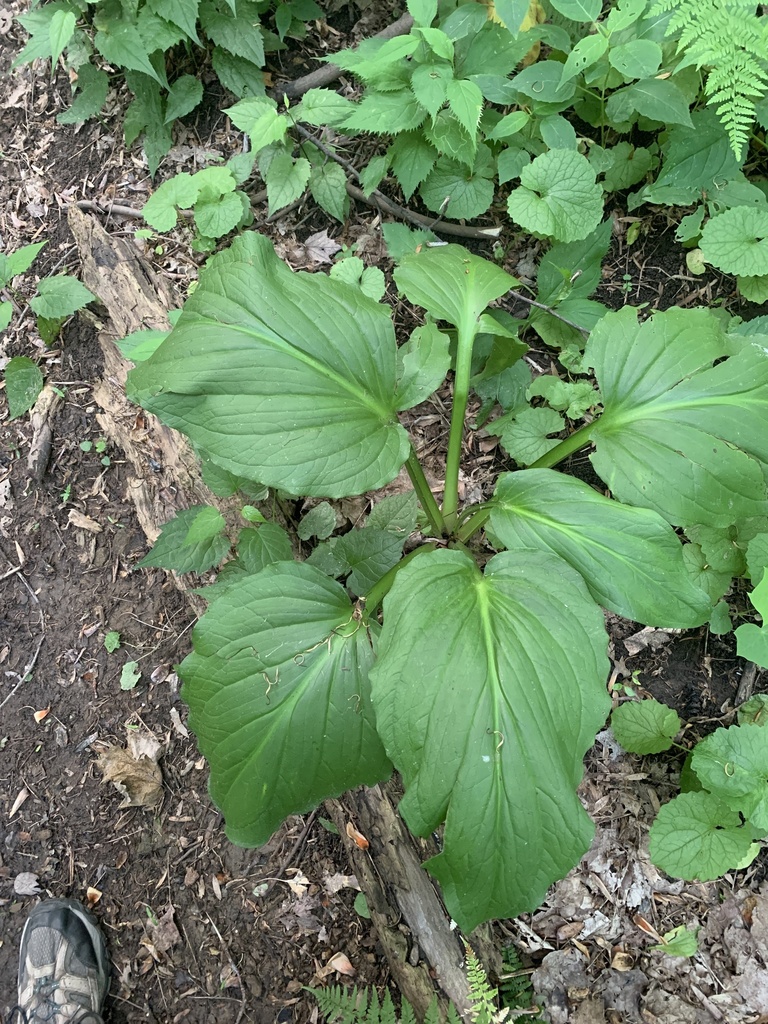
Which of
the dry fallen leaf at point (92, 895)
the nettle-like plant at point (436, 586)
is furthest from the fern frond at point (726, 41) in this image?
the dry fallen leaf at point (92, 895)

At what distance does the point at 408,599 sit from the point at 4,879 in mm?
2429

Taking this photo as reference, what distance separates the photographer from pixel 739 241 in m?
2.46

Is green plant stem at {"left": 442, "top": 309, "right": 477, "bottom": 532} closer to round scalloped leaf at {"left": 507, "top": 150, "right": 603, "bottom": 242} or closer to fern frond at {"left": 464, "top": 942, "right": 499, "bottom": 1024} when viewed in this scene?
round scalloped leaf at {"left": 507, "top": 150, "right": 603, "bottom": 242}

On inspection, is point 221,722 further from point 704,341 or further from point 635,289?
point 635,289

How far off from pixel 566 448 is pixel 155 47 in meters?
2.55

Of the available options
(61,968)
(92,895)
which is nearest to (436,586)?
(92,895)

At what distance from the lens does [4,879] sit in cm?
284

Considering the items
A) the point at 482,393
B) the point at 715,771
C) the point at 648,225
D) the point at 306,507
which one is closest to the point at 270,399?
the point at 306,507

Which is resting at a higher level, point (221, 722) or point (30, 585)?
point (221, 722)

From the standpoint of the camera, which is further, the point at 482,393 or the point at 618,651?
the point at 482,393

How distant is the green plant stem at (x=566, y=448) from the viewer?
2.26m

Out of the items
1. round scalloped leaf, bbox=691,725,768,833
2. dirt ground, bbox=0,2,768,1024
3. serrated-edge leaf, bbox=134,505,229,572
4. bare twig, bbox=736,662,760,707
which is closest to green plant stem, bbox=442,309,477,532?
dirt ground, bbox=0,2,768,1024

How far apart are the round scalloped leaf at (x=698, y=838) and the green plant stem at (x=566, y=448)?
1202 millimetres

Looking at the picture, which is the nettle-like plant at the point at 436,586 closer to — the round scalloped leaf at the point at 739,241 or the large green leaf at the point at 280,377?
the large green leaf at the point at 280,377
